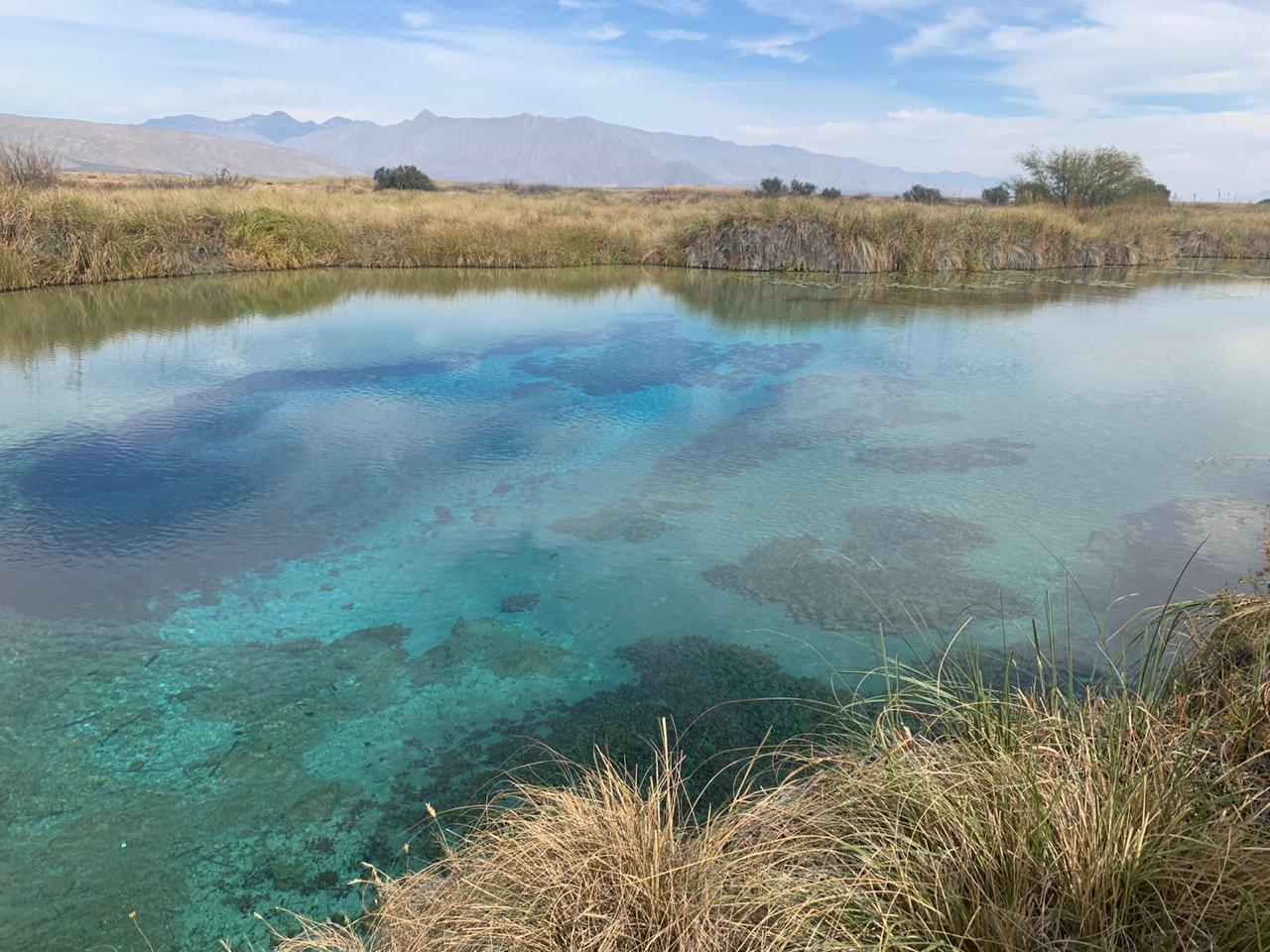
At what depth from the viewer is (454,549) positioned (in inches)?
155

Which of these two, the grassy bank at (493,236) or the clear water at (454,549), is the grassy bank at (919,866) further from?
the grassy bank at (493,236)

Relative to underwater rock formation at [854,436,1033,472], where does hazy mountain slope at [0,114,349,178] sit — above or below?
above

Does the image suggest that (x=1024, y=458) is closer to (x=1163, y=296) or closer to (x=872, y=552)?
(x=872, y=552)

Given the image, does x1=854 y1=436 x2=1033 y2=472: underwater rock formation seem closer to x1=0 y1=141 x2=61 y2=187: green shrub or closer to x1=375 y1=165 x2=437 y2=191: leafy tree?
x1=0 y1=141 x2=61 y2=187: green shrub

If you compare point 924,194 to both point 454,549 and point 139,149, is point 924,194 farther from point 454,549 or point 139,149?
point 139,149

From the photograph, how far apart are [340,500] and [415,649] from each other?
1.71m

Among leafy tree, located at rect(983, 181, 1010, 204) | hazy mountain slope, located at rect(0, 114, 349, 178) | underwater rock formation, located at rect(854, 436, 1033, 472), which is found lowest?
underwater rock formation, located at rect(854, 436, 1033, 472)

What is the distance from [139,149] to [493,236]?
5852 inches

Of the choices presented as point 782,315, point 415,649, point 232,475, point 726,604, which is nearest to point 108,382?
point 232,475

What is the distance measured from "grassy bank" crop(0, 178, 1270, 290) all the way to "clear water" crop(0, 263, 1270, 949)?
3346 millimetres

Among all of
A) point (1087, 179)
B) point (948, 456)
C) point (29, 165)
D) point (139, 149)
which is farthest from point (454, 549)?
point (139, 149)

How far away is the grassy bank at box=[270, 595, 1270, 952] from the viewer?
1.29 meters

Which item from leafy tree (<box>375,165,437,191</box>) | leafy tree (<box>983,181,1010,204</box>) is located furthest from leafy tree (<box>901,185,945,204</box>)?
leafy tree (<box>375,165,437,191</box>)

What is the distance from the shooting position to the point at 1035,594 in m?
3.55
